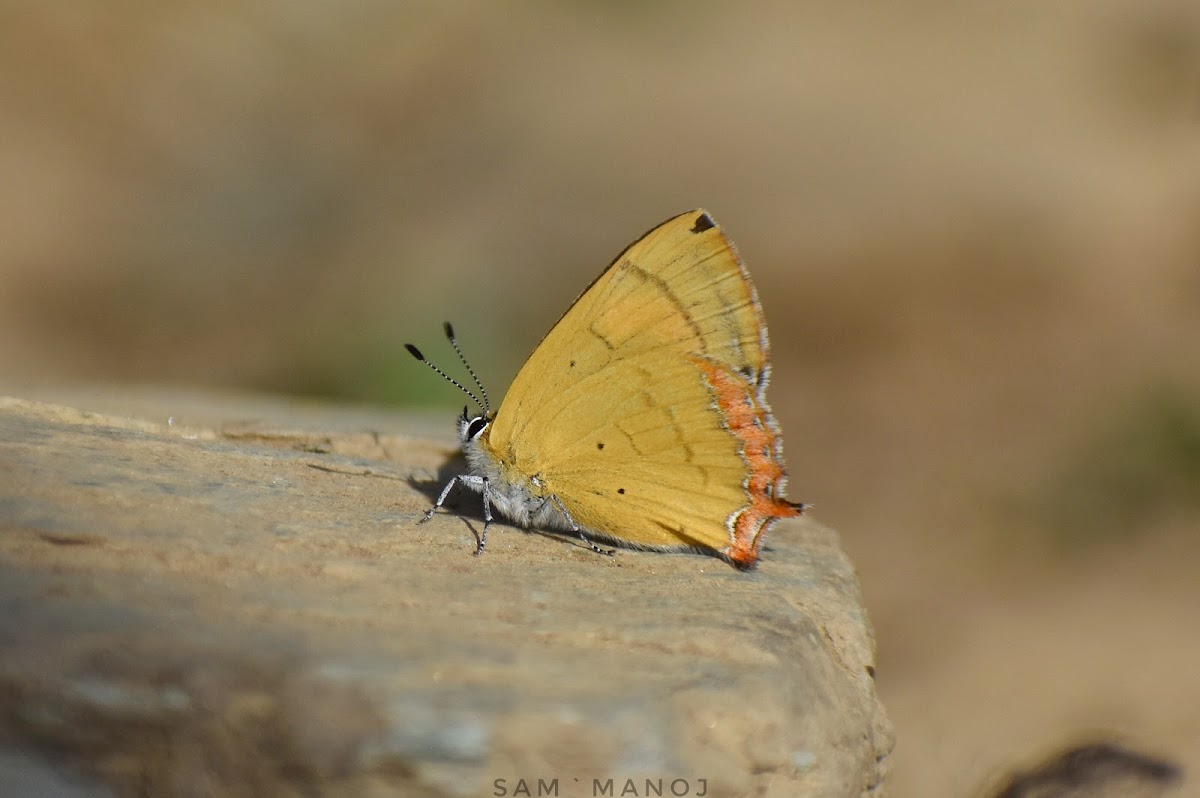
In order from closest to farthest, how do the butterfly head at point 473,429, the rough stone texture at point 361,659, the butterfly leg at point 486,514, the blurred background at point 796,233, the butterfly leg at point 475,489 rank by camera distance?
the rough stone texture at point 361,659 → the butterfly leg at point 486,514 → the butterfly leg at point 475,489 → the butterfly head at point 473,429 → the blurred background at point 796,233

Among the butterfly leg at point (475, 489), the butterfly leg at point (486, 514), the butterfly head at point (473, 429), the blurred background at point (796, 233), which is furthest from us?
the blurred background at point (796, 233)

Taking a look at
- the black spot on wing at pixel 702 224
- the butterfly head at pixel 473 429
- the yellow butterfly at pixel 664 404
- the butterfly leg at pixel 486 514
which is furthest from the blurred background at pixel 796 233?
the black spot on wing at pixel 702 224

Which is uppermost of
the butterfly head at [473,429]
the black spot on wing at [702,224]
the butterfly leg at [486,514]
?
the black spot on wing at [702,224]

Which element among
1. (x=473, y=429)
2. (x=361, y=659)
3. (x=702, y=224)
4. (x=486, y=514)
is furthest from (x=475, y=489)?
(x=361, y=659)

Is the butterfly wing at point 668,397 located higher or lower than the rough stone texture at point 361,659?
higher

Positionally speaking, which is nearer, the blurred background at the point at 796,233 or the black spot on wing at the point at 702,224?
the black spot on wing at the point at 702,224

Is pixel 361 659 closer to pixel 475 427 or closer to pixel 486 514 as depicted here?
pixel 486 514

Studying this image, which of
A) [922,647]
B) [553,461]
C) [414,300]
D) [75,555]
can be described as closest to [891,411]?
[922,647]

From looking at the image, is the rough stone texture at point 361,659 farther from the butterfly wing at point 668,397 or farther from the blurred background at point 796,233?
the blurred background at point 796,233
